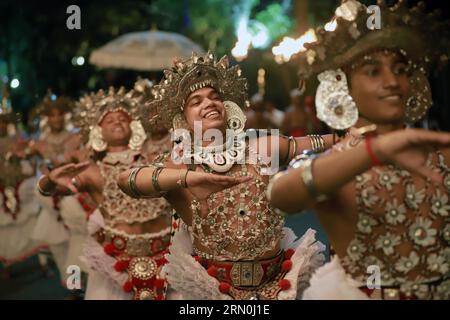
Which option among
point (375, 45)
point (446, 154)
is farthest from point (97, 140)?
point (446, 154)

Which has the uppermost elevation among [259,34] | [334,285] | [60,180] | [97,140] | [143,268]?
[259,34]

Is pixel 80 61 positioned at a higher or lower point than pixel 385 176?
higher

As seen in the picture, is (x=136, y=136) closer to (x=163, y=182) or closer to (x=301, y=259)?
(x=163, y=182)

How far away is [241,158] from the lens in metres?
3.84

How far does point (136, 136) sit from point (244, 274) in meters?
2.14

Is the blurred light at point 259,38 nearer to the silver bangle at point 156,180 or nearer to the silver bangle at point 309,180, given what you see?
the silver bangle at point 156,180

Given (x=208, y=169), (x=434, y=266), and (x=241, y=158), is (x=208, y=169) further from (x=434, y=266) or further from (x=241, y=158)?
(x=434, y=266)

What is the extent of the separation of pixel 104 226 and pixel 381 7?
3.34 metres

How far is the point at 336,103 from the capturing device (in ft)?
9.00

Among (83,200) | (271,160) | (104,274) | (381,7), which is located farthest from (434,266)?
(83,200)

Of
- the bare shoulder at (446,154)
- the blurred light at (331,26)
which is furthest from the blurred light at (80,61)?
the bare shoulder at (446,154)

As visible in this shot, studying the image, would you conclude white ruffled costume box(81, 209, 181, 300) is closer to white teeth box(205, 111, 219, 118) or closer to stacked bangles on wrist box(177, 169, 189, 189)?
white teeth box(205, 111, 219, 118)

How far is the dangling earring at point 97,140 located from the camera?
5559 millimetres

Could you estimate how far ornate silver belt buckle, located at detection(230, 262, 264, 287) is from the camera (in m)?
3.77
